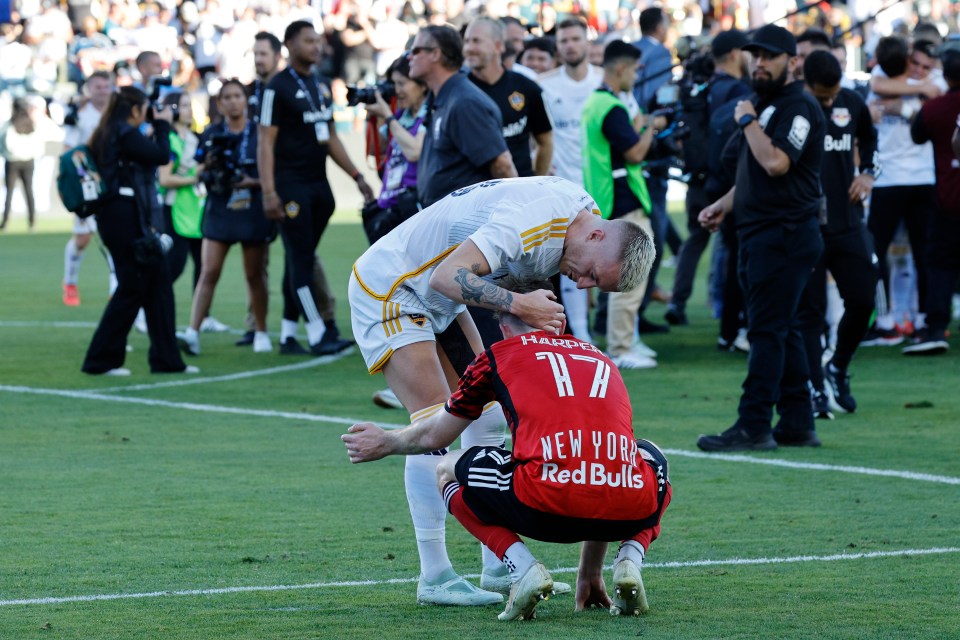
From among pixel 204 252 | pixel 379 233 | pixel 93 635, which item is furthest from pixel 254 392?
pixel 93 635

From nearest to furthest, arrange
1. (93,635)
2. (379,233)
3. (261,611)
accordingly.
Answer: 1. (93,635)
2. (261,611)
3. (379,233)

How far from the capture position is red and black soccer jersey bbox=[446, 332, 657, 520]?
15.8 ft

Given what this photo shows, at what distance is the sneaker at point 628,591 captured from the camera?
193 inches

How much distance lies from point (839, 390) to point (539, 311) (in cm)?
526

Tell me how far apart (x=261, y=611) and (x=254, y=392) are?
5.82 m

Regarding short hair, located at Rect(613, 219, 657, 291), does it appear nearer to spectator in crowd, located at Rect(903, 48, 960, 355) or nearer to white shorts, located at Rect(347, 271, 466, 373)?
white shorts, located at Rect(347, 271, 466, 373)

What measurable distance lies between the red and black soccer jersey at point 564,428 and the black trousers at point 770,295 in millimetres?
3374

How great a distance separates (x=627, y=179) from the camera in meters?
11.8

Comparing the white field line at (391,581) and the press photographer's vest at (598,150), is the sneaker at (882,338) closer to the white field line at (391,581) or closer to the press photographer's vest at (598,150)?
the press photographer's vest at (598,150)

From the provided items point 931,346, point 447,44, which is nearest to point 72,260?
point 447,44

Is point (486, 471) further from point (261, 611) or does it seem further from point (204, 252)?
point (204, 252)

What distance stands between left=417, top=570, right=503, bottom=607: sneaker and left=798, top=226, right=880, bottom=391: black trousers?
4.12 m

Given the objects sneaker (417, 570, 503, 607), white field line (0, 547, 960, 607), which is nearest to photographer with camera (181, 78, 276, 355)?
white field line (0, 547, 960, 607)

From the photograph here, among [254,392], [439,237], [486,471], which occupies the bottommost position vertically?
[254,392]
